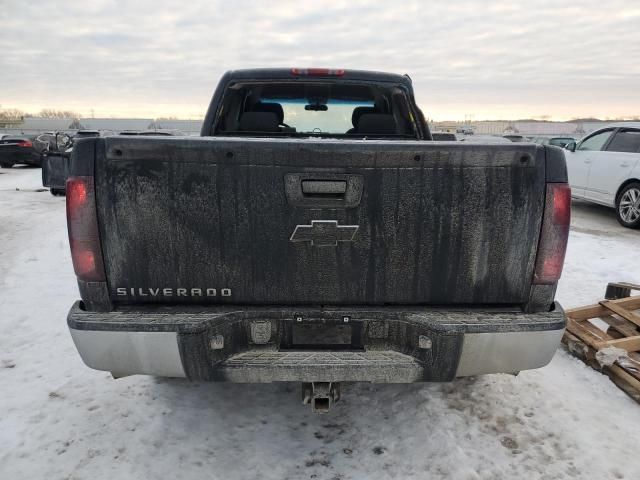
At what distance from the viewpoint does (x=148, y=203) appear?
6.91 ft

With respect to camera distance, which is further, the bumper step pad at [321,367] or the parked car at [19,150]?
the parked car at [19,150]

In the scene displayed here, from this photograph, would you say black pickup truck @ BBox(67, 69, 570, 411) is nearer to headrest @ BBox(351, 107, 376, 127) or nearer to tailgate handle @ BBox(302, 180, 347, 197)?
tailgate handle @ BBox(302, 180, 347, 197)

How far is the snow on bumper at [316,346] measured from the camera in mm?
2111

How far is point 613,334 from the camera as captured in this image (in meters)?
3.92

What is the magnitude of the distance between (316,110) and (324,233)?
2.64m

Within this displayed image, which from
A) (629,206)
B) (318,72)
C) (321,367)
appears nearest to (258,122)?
(318,72)

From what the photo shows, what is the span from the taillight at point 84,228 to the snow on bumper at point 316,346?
0.22 meters

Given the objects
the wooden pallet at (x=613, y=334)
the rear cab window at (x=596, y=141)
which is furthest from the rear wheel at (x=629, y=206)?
the wooden pallet at (x=613, y=334)

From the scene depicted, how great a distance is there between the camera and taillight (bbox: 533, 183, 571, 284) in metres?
2.14

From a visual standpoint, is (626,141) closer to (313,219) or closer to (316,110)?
(316,110)

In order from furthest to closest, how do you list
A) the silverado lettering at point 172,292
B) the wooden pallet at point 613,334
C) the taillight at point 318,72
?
1. the taillight at point 318,72
2. the wooden pallet at point 613,334
3. the silverado lettering at point 172,292

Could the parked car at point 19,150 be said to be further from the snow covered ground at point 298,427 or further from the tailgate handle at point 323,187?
the tailgate handle at point 323,187

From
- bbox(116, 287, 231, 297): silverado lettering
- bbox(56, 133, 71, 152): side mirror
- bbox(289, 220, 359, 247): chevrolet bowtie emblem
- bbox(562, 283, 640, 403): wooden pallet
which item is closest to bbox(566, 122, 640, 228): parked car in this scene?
bbox(562, 283, 640, 403): wooden pallet

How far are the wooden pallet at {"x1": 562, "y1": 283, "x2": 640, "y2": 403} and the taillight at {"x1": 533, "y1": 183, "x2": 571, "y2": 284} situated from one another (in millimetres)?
1624
